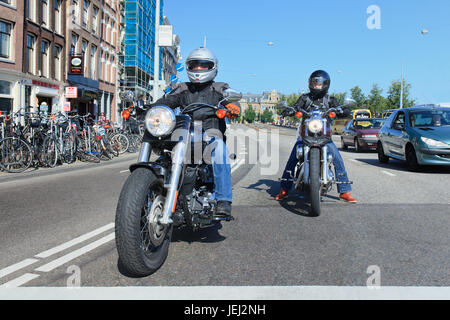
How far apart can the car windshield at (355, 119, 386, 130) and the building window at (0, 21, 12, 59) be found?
54.3 feet

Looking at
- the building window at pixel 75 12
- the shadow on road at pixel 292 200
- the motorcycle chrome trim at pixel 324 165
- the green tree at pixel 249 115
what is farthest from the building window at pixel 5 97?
the green tree at pixel 249 115

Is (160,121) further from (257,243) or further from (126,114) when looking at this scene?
(257,243)

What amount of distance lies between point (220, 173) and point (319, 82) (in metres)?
2.75

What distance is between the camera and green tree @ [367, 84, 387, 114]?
6588 centimetres

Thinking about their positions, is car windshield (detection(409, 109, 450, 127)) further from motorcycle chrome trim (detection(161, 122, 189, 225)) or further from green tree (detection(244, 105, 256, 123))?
green tree (detection(244, 105, 256, 123))

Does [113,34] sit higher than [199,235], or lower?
higher

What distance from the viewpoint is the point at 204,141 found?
12.3 feet

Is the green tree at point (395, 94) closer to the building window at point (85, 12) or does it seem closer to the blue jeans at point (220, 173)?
the building window at point (85, 12)

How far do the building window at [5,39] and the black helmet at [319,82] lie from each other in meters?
19.2

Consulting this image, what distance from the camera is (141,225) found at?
9.83 feet

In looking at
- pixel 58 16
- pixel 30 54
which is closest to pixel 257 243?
pixel 30 54

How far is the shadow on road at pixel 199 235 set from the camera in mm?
4031
